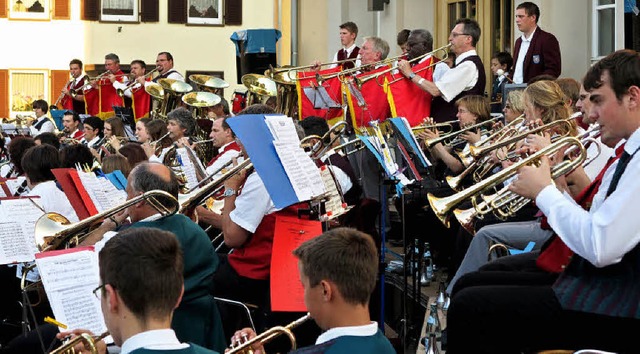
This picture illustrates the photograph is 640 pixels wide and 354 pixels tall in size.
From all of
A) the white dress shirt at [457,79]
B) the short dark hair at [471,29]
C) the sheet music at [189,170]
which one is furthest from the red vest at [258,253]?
the short dark hair at [471,29]

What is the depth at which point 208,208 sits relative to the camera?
6.20 metres

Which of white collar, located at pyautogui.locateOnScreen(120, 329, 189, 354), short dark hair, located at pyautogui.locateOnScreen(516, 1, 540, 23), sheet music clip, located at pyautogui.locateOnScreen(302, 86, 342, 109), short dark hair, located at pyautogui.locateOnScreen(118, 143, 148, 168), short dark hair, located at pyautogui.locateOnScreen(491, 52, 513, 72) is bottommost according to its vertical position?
white collar, located at pyautogui.locateOnScreen(120, 329, 189, 354)

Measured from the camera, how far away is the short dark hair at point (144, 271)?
3086mm

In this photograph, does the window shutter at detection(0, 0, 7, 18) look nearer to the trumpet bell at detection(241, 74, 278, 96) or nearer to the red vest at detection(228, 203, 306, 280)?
the trumpet bell at detection(241, 74, 278, 96)

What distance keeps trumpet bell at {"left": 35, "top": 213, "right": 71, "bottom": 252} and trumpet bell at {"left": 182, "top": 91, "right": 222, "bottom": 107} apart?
6.78m

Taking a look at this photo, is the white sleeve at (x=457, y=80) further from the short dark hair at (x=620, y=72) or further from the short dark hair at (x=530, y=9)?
the short dark hair at (x=620, y=72)

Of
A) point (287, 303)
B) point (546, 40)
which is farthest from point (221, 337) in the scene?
point (546, 40)

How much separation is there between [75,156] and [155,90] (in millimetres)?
6703

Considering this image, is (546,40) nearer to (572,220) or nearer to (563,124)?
(563,124)

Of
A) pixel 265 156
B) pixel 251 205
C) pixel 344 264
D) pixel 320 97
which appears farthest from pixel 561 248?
pixel 320 97

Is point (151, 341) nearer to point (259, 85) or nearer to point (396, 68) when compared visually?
point (396, 68)

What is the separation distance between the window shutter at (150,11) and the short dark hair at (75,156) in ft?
60.6

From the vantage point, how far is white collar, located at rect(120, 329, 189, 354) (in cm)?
302

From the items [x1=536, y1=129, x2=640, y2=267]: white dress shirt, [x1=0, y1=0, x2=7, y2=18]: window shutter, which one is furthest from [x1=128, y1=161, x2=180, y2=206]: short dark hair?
[x1=0, y1=0, x2=7, y2=18]: window shutter
